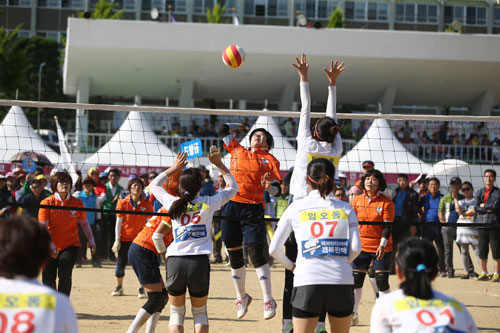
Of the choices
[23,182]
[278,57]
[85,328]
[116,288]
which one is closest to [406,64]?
[278,57]

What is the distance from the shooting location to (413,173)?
765 inches

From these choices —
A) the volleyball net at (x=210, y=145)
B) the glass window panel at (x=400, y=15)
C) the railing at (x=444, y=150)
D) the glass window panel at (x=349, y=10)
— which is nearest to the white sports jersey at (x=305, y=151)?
the volleyball net at (x=210, y=145)

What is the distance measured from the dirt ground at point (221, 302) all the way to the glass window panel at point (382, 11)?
40.3 m

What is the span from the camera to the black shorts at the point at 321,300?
477cm

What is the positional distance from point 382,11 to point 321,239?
160 ft

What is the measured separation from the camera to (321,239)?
4855mm

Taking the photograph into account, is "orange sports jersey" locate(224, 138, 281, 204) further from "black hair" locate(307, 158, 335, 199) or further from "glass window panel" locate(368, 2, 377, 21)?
"glass window panel" locate(368, 2, 377, 21)

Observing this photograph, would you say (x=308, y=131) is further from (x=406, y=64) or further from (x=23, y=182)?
(x=406, y=64)

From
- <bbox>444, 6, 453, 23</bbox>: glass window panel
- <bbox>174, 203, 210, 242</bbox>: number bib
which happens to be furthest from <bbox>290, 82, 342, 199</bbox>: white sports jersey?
<bbox>444, 6, 453, 23</bbox>: glass window panel

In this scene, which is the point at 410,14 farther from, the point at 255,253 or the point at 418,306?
the point at 418,306

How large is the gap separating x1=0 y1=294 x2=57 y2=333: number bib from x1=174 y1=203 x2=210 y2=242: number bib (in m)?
2.75

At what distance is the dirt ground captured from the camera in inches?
318

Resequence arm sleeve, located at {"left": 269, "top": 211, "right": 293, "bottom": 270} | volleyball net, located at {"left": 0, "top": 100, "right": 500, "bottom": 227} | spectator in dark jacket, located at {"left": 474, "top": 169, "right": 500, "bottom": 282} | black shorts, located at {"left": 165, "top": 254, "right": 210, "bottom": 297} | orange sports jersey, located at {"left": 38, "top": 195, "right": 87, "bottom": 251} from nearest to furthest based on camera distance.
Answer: arm sleeve, located at {"left": 269, "top": 211, "right": 293, "bottom": 270}
black shorts, located at {"left": 165, "top": 254, "right": 210, "bottom": 297}
orange sports jersey, located at {"left": 38, "top": 195, "right": 87, "bottom": 251}
volleyball net, located at {"left": 0, "top": 100, "right": 500, "bottom": 227}
spectator in dark jacket, located at {"left": 474, "top": 169, "right": 500, "bottom": 282}

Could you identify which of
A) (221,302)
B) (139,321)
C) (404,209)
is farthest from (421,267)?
(404,209)
